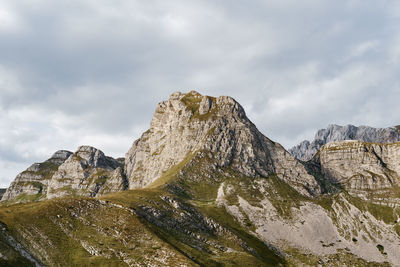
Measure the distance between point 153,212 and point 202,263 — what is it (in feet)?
126

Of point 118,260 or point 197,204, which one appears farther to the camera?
point 197,204

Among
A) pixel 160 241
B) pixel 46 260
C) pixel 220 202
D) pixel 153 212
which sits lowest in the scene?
pixel 46 260

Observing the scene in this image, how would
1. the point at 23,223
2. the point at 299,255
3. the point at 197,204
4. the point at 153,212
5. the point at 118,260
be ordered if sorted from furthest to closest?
the point at 197,204 < the point at 299,255 < the point at 153,212 < the point at 23,223 < the point at 118,260

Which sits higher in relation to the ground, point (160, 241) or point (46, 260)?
point (160, 241)

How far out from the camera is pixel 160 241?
96.4 meters

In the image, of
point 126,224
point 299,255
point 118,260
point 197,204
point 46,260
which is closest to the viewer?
point 46,260

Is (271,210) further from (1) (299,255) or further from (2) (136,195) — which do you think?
(2) (136,195)

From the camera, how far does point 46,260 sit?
3039 inches

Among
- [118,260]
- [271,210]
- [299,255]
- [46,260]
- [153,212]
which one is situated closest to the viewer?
[46,260]

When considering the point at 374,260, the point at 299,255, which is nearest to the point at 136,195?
the point at 299,255

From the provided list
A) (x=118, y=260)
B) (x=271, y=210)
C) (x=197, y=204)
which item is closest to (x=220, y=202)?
(x=197, y=204)

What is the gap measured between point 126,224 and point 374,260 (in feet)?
400

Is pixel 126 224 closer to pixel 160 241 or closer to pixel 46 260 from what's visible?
pixel 160 241

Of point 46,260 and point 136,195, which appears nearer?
point 46,260
